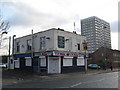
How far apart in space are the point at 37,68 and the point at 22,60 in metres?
5.80

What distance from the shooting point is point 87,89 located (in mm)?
11555

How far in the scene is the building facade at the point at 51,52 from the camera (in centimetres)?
2814

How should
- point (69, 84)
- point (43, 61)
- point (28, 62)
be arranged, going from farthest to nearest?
point (28, 62) → point (43, 61) → point (69, 84)

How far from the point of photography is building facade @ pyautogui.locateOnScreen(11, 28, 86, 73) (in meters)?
28.1

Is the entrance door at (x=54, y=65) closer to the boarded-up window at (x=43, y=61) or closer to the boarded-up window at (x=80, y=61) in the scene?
the boarded-up window at (x=43, y=61)

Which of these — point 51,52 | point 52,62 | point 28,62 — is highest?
point 51,52

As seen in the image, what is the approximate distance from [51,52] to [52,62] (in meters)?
2.00

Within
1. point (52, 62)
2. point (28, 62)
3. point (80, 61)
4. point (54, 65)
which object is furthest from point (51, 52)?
point (80, 61)

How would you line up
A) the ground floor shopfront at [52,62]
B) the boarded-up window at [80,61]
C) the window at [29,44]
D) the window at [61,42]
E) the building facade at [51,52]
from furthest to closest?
the boarded-up window at [80,61], the window at [29,44], the window at [61,42], the building facade at [51,52], the ground floor shopfront at [52,62]

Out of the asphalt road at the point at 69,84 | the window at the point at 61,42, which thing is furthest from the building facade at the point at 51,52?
the asphalt road at the point at 69,84

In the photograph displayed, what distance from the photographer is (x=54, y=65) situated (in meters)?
28.4

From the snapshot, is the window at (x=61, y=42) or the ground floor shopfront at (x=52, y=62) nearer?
the ground floor shopfront at (x=52, y=62)

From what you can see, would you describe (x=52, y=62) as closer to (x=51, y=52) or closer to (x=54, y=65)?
(x=54, y=65)

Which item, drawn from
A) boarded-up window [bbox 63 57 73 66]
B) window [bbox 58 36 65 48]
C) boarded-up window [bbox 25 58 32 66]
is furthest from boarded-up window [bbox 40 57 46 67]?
boarded-up window [bbox 25 58 32 66]
